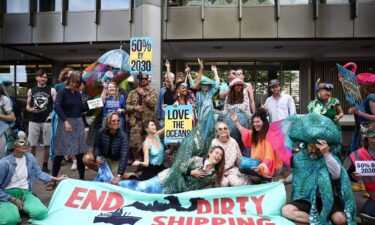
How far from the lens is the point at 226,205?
4.46m

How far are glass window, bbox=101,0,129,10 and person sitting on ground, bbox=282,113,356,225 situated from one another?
12.1 metres

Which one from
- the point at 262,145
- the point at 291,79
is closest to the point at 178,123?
the point at 262,145

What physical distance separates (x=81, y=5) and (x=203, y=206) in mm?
13092

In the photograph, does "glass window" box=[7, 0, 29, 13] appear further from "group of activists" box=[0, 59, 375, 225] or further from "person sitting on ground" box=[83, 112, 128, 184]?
"person sitting on ground" box=[83, 112, 128, 184]

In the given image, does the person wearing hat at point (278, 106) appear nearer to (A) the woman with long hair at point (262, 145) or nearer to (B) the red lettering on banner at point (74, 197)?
(A) the woman with long hair at point (262, 145)

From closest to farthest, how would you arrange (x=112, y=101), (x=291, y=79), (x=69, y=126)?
1. (x=69, y=126)
2. (x=112, y=101)
3. (x=291, y=79)

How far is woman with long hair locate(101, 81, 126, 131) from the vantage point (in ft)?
22.0

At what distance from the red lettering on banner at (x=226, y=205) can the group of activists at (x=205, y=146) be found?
12.1 inches

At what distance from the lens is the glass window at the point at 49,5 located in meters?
15.5

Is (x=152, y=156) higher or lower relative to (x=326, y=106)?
lower

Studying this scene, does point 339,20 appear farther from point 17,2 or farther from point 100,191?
point 17,2

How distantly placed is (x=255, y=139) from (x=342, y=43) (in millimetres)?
11179

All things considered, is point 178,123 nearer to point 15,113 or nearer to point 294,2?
point 15,113

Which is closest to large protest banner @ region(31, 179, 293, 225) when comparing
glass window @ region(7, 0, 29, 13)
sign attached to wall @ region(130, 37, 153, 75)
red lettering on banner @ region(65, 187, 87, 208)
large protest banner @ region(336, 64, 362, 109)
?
red lettering on banner @ region(65, 187, 87, 208)
